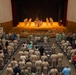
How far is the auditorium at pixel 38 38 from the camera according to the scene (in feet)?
39.9

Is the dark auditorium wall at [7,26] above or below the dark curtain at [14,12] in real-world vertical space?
below

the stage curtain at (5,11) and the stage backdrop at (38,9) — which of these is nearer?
the stage curtain at (5,11)

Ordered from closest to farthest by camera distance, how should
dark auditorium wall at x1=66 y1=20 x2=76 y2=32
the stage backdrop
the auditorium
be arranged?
the auditorium
dark auditorium wall at x1=66 y1=20 x2=76 y2=32
the stage backdrop

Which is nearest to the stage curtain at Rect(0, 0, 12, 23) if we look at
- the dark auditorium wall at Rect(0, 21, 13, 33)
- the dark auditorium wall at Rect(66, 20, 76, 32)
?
the dark auditorium wall at Rect(0, 21, 13, 33)

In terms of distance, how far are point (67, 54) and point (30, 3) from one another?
60.6 feet

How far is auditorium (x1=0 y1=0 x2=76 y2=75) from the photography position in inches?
479

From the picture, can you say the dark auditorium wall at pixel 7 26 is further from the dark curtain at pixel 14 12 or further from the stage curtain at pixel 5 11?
the dark curtain at pixel 14 12

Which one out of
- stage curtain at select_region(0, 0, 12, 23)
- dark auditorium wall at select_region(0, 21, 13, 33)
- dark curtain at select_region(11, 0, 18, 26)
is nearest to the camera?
stage curtain at select_region(0, 0, 12, 23)

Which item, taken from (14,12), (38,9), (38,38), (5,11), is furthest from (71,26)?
(38,9)

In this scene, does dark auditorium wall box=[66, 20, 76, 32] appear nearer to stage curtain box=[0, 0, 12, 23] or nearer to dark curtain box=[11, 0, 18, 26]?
dark curtain box=[11, 0, 18, 26]

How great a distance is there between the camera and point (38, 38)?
21.0 metres

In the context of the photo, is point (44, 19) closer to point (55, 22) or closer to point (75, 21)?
point (55, 22)

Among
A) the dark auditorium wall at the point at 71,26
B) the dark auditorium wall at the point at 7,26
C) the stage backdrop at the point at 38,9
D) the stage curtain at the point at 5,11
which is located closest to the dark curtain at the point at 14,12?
the stage curtain at the point at 5,11

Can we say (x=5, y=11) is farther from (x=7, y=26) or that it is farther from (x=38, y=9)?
(x=38, y=9)
